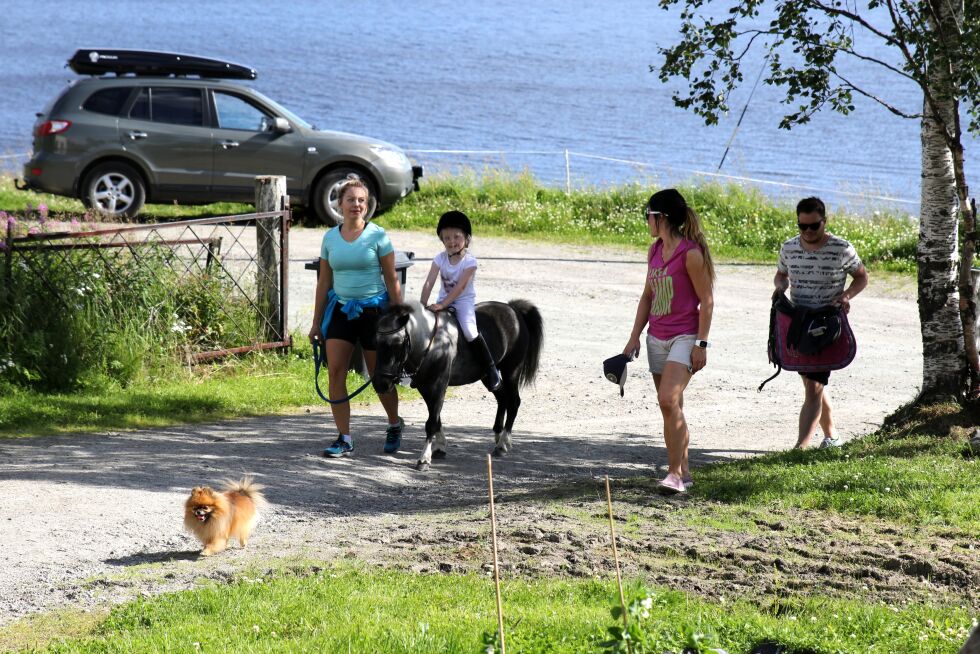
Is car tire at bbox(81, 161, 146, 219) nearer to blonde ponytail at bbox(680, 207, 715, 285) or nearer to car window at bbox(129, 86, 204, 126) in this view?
car window at bbox(129, 86, 204, 126)

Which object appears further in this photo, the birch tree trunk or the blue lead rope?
the birch tree trunk

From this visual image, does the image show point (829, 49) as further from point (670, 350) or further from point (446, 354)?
point (446, 354)

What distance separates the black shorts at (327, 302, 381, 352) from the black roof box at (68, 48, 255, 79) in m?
11.4

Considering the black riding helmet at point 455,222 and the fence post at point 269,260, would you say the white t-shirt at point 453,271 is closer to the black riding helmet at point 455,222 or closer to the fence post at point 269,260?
the black riding helmet at point 455,222

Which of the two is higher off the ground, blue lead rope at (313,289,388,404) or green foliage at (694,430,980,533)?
blue lead rope at (313,289,388,404)

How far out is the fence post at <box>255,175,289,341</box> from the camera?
11.7m

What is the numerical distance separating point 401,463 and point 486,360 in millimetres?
947

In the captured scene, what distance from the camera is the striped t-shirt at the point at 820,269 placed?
27.1 feet

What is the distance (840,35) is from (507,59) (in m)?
70.1

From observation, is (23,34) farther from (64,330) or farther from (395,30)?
(64,330)

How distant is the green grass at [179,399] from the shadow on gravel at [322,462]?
326mm

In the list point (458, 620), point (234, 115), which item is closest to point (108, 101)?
point (234, 115)

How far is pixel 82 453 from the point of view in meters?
8.25

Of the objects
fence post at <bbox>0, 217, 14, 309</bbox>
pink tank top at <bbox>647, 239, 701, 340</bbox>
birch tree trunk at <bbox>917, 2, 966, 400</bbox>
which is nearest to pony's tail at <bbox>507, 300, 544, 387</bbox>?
pink tank top at <bbox>647, 239, 701, 340</bbox>
